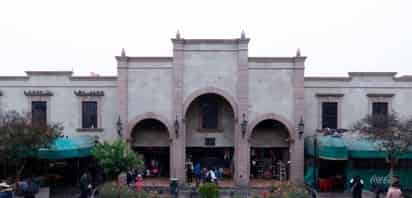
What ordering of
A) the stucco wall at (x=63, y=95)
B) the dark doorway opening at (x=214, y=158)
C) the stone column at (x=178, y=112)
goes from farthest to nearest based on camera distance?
the dark doorway opening at (x=214, y=158) → the stucco wall at (x=63, y=95) → the stone column at (x=178, y=112)

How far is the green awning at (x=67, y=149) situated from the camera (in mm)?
31531

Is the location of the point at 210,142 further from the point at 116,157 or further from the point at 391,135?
the point at 391,135

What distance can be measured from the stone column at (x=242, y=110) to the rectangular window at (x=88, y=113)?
28.8 feet

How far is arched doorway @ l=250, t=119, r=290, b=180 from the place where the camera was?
3653 centimetres

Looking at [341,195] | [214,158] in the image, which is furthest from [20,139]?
[341,195]

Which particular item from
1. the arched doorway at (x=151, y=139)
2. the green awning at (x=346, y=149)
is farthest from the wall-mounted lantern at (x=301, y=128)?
the arched doorway at (x=151, y=139)

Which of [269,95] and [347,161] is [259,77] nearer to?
[269,95]

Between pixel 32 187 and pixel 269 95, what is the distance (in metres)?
16.8

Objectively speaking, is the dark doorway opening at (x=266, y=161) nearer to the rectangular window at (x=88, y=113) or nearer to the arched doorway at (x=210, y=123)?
the arched doorway at (x=210, y=123)

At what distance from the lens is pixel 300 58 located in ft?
114

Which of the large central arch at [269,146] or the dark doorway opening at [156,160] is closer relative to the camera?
the large central arch at [269,146]

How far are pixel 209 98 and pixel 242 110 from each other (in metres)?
2.71

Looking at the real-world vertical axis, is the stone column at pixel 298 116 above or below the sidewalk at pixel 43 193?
above

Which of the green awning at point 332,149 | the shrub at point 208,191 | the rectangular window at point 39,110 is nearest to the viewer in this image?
the shrub at point 208,191
